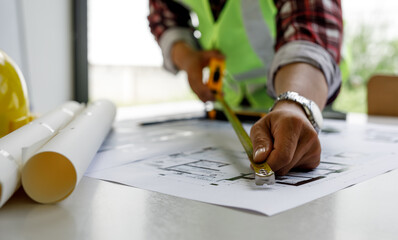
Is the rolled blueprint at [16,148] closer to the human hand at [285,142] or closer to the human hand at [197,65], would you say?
the human hand at [285,142]

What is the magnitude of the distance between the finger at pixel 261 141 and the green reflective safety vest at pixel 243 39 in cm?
59

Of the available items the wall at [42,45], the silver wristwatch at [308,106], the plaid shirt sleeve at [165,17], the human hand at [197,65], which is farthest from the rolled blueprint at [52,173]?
the wall at [42,45]

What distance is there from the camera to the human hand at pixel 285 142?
18.9 inches

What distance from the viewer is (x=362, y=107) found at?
167 inches

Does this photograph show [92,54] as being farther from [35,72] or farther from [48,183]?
[48,183]

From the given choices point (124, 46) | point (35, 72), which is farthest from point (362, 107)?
point (35, 72)

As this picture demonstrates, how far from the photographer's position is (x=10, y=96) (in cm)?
59

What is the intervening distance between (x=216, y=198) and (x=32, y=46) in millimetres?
2187

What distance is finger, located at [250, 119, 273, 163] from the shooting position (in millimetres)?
487

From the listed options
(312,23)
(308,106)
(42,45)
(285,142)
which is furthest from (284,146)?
(42,45)

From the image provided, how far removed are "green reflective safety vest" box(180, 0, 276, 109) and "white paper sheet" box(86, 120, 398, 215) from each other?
0.37 meters

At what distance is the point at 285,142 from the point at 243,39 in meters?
0.75

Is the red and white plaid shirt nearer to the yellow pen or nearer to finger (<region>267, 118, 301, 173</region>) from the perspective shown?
the yellow pen

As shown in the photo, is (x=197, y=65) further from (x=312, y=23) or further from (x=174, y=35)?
(x=312, y=23)
